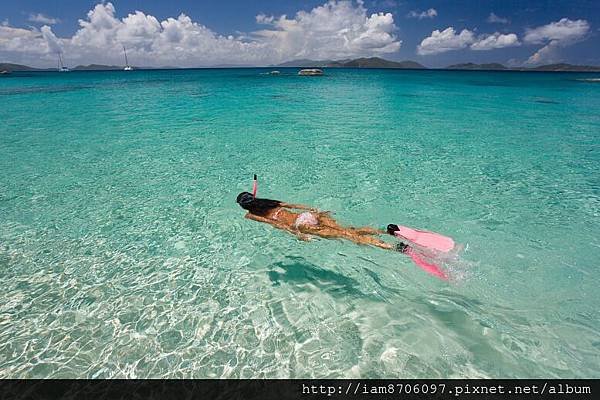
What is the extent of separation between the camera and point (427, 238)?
8180mm

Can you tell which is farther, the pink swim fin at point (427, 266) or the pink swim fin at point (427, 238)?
the pink swim fin at point (427, 238)

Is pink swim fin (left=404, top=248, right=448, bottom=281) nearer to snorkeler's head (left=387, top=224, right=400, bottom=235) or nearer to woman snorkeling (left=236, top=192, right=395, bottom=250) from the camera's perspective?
woman snorkeling (left=236, top=192, right=395, bottom=250)

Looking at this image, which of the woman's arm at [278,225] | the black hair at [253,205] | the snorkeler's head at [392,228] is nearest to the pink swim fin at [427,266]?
the snorkeler's head at [392,228]

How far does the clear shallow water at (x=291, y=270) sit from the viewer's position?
5.20 metres

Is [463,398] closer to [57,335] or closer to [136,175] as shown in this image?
[57,335]

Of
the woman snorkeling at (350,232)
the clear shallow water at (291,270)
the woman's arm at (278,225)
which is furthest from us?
the woman's arm at (278,225)

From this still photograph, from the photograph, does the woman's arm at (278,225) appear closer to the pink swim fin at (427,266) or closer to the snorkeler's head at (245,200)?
the snorkeler's head at (245,200)

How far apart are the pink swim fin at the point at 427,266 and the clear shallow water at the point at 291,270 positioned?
0.23 meters

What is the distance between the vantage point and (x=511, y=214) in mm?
9625

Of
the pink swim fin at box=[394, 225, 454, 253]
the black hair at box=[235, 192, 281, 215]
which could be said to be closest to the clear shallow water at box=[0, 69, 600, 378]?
the black hair at box=[235, 192, 281, 215]

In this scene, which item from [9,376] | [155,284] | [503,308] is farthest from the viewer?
[155,284]

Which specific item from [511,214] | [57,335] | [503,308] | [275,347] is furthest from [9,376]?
[511,214]

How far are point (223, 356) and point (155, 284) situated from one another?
8.38 feet

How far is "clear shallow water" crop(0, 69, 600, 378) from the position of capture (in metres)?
5.20
